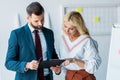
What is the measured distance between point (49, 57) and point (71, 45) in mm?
175

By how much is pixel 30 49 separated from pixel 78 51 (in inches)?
12.9

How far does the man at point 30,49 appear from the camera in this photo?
66.7 inches

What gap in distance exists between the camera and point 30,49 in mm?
1731

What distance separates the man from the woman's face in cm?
15

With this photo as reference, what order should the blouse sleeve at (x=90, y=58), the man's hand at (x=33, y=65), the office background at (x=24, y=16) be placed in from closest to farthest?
the man's hand at (x=33, y=65), the blouse sleeve at (x=90, y=58), the office background at (x=24, y=16)

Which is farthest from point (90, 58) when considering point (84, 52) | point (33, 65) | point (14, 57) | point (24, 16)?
point (24, 16)

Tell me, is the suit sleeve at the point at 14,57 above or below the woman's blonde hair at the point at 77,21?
below

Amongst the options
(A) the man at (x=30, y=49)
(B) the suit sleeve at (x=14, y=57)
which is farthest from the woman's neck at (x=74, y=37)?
(B) the suit sleeve at (x=14, y=57)

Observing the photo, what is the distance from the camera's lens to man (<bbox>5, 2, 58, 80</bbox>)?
1.69m

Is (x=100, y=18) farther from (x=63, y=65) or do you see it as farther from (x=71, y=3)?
(x=63, y=65)

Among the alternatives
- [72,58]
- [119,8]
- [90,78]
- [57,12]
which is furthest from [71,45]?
[119,8]

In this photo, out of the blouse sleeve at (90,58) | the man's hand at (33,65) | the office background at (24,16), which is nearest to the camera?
the man's hand at (33,65)

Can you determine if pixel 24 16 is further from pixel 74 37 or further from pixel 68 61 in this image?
pixel 68 61

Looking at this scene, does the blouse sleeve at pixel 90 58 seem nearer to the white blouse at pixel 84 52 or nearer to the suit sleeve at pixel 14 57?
the white blouse at pixel 84 52
